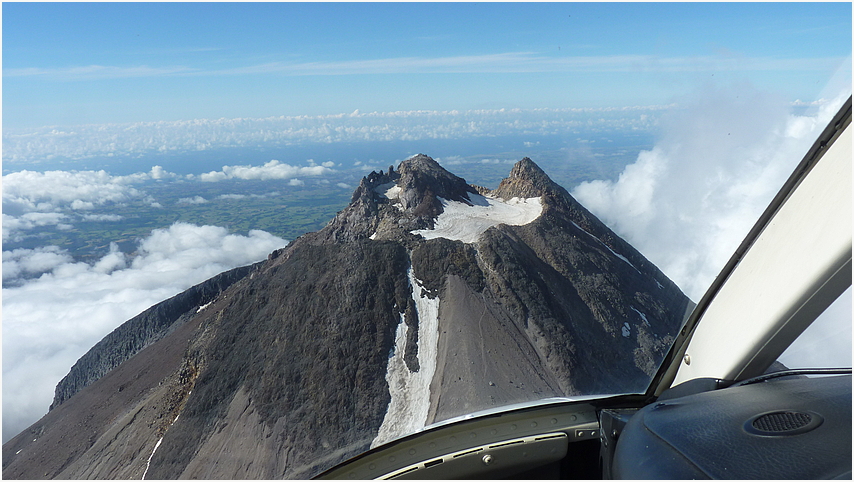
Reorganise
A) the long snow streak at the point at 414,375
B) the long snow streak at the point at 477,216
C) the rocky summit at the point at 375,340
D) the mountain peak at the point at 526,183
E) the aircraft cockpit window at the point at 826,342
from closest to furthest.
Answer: the aircraft cockpit window at the point at 826,342 < the long snow streak at the point at 414,375 < the rocky summit at the point at 375,340 < the long snow streak at the point at 477,216 < the mountain peak at the point at 526,183

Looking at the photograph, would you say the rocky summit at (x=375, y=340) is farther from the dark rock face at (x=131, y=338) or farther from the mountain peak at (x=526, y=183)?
the dark rock face at (x=131, y=338)

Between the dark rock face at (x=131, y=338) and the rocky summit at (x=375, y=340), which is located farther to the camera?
the dark rock face at (x=131, y=338)

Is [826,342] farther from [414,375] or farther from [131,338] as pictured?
[131,338]

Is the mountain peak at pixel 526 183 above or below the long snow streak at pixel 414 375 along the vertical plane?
above

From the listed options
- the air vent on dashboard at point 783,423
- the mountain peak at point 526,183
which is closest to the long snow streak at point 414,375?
the mountain peak at point 526,183

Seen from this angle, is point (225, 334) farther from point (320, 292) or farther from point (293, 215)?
point (293, 215)

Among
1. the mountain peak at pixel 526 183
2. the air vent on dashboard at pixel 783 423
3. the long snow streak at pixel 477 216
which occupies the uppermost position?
the mountain peak at pixel 526 183

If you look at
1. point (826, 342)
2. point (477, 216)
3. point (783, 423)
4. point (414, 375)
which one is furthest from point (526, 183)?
point (783, 423)
